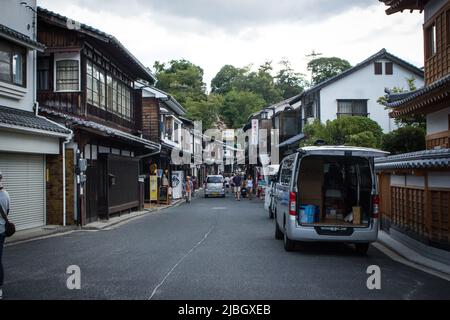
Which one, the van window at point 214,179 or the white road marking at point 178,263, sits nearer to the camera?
the white road marking at point 178,263

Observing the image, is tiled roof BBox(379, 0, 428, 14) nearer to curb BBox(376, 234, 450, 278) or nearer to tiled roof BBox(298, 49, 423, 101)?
curb BBox(376, 234, 450, 278)

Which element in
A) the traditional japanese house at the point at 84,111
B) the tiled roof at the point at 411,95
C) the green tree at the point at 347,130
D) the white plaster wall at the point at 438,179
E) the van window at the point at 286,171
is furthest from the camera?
the green tree at the point at 347,130

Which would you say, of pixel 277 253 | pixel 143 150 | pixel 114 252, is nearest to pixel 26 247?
pixel 114 252

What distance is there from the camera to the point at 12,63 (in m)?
15.4

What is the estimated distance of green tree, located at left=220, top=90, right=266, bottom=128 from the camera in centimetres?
7019

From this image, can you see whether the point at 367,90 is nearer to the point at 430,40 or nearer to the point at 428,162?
the point at 430,40

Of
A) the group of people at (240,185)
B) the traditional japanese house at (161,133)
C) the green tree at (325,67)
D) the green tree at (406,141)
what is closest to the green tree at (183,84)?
the green tree at (325,67)

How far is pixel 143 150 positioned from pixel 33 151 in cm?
1251

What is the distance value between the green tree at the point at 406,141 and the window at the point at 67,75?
12775 millimetres

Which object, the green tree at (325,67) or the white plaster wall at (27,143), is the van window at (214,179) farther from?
the green tree at (325,67)

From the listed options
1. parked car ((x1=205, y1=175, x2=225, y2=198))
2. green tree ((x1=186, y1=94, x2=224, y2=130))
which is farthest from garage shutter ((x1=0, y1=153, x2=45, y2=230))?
green tree ((x1=186, y1=94, x2=224, y2=130))

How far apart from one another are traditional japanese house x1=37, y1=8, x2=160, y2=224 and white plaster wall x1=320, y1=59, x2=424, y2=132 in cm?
1502

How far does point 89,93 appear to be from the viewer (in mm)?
20266

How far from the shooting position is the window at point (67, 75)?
63.5 ft
